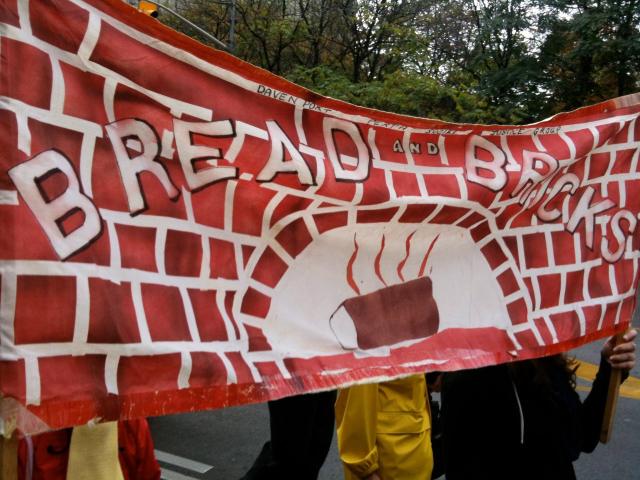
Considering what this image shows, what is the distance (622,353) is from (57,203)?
197 centimetres

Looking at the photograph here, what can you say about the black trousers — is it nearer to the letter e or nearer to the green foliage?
the letter e

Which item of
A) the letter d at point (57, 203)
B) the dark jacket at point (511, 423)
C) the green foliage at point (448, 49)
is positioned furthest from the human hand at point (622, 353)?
the green foliage at point (448, 49)

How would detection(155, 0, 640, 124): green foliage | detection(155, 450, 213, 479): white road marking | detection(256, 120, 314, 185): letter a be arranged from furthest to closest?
detection(155, 0, 640, 124): green foliage → detection(155, 450, 213, 479): white road marking → detection(256, 120, 314, 185): letter a

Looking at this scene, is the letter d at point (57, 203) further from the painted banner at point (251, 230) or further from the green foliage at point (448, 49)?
the green foliage at point (448, 49)

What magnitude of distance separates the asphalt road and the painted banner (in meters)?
2.42

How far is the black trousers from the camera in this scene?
2.61m

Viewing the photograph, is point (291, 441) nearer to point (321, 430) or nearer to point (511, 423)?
point (321, 430)

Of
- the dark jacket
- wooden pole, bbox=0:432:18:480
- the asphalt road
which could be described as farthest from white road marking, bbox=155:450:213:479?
wooden pole, bbox=0:432:18:480

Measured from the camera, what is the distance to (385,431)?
2654mm

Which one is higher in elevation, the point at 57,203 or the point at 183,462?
the point at 57,203

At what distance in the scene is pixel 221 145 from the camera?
5.65 ft

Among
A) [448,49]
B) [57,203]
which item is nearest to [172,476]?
[57,203]

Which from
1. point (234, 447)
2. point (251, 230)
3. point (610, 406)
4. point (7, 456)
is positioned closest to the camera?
point (7, 456)

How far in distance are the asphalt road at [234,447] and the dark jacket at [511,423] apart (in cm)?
224
